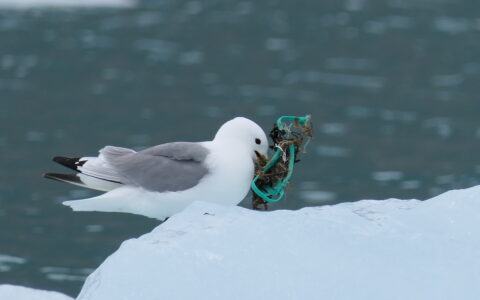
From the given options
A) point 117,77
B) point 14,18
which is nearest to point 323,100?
point 117,77

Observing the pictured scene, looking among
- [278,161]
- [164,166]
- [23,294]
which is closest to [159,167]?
[164,166]

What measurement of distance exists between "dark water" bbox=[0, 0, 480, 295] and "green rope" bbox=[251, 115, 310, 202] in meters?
Answer: 3.93

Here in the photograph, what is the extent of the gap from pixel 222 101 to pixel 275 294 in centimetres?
1067

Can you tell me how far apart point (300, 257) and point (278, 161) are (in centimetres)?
74

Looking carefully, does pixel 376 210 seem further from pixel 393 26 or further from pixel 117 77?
pixel 393 26

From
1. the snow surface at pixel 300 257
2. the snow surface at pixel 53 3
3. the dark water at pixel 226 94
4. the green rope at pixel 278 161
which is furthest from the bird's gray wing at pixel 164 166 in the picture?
the snow surface at pixel 53 3

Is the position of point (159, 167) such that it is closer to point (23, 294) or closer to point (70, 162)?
point (70, 162)

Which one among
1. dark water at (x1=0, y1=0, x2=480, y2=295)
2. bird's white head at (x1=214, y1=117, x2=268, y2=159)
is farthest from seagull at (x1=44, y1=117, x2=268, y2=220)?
dark water at (x1=0, y1=0, x2=480, y2=295)

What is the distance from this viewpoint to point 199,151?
495 centimetres

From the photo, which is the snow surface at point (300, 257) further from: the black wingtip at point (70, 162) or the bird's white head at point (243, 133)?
the black wingtip at point (70, 162)

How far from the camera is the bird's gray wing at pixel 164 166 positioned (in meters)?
4.93

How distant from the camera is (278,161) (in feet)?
15.9

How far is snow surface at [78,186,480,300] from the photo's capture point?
4.05m

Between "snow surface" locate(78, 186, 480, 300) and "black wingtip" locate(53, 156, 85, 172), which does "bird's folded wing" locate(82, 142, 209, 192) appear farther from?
"snow surface" locate(78, 186, 480, 300)
